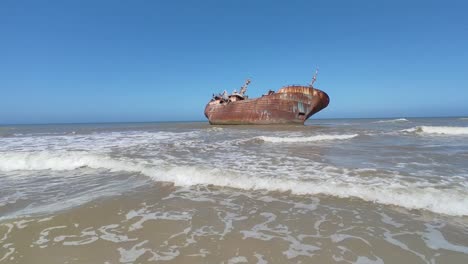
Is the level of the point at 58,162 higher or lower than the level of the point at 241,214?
higher

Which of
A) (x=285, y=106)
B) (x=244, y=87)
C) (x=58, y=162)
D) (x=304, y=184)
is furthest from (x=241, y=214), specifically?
(x=244, y=87)

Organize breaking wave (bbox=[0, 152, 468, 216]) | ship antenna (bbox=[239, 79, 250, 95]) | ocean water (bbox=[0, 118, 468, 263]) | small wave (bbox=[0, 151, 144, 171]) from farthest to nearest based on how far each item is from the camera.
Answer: ship antenna (bbox=[239, 79, 250, 95])
small wave (bbox=[0, 151, 144, 171])
breaking wave (bbox=[0, 152, 468, 216])
ocean water (bbox=[0, 118, 468, 263])

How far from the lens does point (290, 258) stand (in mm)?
2516

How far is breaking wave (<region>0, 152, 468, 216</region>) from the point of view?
3793mm

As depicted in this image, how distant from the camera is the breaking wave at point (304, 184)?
379cm

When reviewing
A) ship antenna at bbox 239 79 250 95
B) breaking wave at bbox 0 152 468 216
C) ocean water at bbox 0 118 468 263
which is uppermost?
ship antenna at bbox 239 79 250 95

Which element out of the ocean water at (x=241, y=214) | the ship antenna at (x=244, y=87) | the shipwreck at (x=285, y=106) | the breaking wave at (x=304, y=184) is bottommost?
the ocean water at (x=241, y=214)

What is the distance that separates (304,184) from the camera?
475 cm

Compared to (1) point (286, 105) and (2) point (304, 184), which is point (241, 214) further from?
(1) point (286, 105)

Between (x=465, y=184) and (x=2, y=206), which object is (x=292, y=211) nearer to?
(x=465, y=184)

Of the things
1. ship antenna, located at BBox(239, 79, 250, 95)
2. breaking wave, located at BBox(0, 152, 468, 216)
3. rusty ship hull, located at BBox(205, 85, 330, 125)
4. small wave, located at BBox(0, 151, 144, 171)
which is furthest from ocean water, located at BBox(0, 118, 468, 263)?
ship antenna, located at BBox(239, 79, 250, 95)

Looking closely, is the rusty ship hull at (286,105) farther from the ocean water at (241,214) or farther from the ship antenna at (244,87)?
the ocean water at (241,214)

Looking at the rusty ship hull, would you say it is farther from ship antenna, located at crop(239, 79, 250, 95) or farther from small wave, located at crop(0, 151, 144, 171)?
small wave, located at crop(0, 151, 144, 171)

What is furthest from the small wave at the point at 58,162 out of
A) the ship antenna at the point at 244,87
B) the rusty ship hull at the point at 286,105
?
the ship antenna at the point at 244,87
